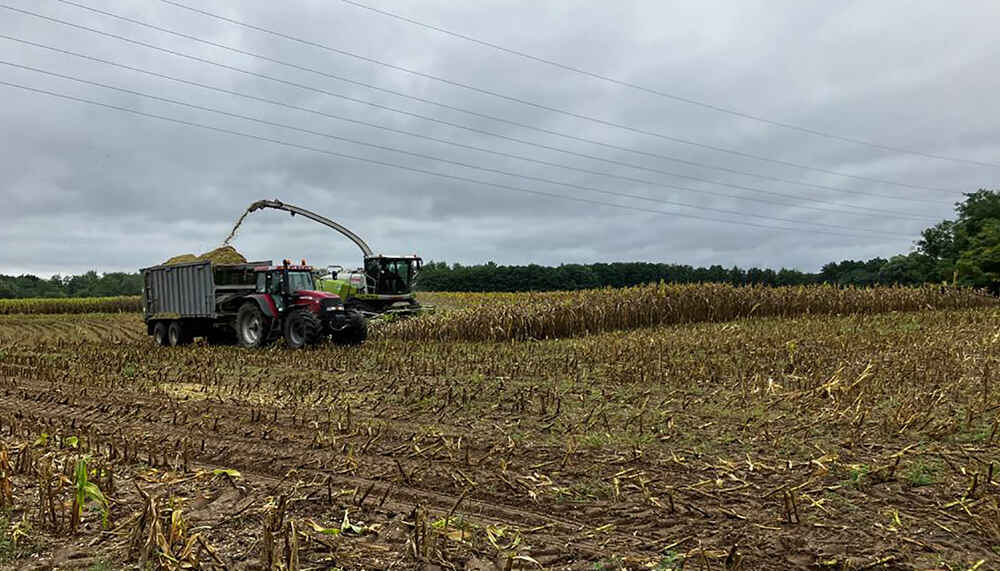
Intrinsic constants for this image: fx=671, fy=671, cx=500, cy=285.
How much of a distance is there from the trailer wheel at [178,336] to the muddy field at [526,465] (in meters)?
6.78

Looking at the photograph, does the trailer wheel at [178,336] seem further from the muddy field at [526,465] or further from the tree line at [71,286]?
the tree line at [71,286]

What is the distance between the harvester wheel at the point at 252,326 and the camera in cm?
1630

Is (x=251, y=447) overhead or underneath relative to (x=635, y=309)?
underneath

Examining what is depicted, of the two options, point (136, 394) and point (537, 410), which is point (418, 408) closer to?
point (537, 410)

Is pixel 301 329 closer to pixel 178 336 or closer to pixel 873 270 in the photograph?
pixel 178 336

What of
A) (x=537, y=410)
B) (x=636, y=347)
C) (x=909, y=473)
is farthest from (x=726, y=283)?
(x=909, y=473)

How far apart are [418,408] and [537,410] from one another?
5.08ft

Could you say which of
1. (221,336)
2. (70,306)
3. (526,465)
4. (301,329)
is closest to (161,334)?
(221,336)

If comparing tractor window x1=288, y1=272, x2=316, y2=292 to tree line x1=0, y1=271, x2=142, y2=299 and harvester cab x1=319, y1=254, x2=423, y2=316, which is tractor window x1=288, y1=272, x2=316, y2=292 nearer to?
harvester cab x1=319, y1=254, x2=423, y2=316

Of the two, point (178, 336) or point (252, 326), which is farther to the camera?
point (178, 336)

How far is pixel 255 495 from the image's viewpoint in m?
5.20

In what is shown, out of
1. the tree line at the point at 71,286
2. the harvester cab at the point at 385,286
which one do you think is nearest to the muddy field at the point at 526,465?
the harvester cab at the point at 385,286

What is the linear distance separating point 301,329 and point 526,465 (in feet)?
34.9

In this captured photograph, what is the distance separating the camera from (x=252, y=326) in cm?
1675
